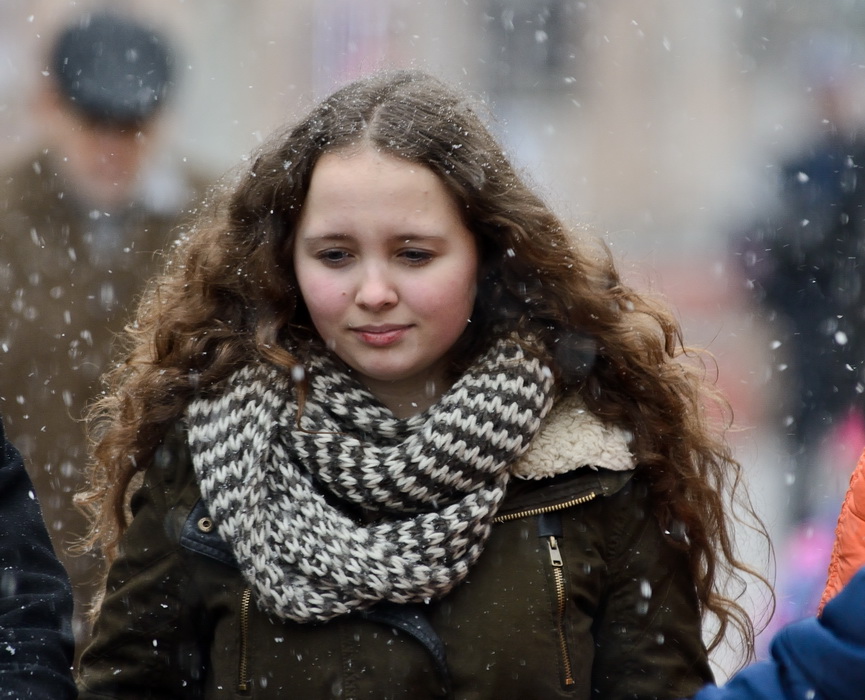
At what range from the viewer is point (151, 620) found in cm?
281

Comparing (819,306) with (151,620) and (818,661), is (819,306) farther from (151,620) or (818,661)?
(818,661)

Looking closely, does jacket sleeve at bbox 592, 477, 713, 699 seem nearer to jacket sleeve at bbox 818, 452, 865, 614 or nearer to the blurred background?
jacket sleeve at bbox 818, 452, 865, 614

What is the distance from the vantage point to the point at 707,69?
17609mm

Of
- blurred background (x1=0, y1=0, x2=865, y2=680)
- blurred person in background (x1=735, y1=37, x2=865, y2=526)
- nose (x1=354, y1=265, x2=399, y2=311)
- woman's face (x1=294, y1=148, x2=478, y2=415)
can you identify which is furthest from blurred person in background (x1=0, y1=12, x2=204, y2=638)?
blurred background (x1=0, y1=0, x2=865, y2=680)

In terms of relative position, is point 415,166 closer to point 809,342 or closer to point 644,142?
point 809,342

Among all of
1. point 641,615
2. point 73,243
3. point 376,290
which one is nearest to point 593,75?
point 73,243

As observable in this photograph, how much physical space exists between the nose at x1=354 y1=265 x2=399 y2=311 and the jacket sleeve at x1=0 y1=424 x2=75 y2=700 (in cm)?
72

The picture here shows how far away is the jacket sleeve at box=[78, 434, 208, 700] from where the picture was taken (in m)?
2.81

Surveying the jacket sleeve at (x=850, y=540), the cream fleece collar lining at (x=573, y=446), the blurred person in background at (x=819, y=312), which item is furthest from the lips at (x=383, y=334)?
the blurred person in background at (x=819, y=312)

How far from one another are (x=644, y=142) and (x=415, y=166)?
15.7 meters

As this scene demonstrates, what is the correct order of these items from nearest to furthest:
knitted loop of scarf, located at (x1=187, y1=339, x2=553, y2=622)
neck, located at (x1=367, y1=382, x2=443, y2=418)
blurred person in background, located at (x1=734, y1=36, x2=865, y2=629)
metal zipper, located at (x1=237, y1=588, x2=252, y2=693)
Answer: knitted loop of scarf, located at (x1=187, y1=339, x2=553, y2=622)
metal zipper, located at (x1=237, y1=588, x2=252, y2=693)
neck, located at (x1=367, y1=382, x2=443, y2=418)
blurred person in background, located at (x1=734, y1=36, x2=865, y2=629)

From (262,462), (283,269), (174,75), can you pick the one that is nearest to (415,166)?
(283,269)

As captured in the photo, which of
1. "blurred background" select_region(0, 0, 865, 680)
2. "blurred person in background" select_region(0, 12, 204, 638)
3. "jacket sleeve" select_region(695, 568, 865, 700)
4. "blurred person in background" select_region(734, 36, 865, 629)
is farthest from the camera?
"blurred background" select_region(0, 0, 865, 680)

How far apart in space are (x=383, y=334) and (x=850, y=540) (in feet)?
3.19
